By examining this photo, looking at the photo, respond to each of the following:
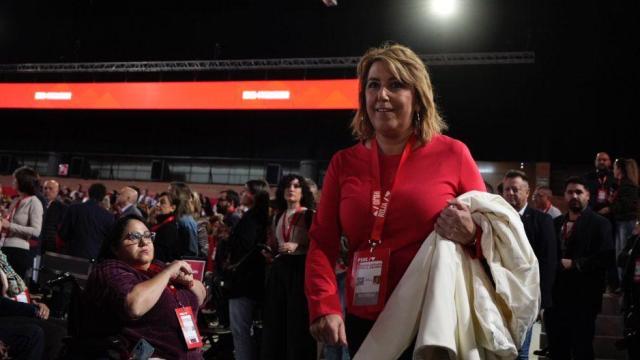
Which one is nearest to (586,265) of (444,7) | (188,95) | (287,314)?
(287,314)

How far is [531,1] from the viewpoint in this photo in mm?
11008

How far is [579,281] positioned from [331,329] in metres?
3.47

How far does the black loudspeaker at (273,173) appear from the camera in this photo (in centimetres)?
1362

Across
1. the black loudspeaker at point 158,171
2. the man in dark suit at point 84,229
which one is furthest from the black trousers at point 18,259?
the black loudspeaker at point 158,171

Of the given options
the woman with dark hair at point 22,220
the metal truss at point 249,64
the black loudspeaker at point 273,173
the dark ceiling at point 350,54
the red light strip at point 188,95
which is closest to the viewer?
the woman with dark hair at point 22,220

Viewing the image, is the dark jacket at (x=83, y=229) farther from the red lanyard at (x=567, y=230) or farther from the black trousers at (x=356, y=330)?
the black trousers at (x=356, y=330)

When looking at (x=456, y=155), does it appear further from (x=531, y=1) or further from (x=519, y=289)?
(x=531, y=1)

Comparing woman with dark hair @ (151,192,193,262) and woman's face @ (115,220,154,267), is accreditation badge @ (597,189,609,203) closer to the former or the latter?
woman with dark hair @ (151,192,193,262)

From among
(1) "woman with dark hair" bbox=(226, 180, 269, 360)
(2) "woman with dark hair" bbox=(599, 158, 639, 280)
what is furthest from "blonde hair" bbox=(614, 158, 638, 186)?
(1) "woman with dark hair" bbox=(226, 180, 269, 360)

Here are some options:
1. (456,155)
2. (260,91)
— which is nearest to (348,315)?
(456,155)

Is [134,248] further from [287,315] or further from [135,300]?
[287,315]

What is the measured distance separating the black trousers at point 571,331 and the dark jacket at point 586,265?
0.05 m

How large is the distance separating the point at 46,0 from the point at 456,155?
14420 millimetres

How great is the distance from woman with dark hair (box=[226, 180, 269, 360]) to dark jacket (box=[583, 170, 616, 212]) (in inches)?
139
